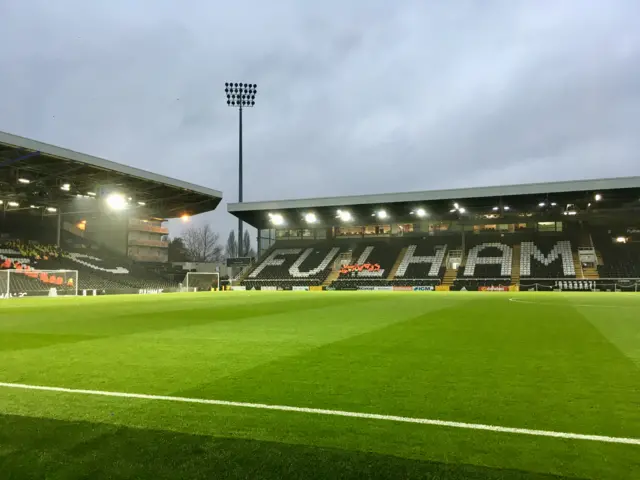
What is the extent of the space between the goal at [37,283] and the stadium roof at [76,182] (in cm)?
701

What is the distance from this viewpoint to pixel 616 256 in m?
43.3

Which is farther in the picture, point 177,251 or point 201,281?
point 177,251

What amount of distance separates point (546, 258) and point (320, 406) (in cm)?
4696

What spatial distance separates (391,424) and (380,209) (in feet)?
157

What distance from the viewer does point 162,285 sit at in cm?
4556

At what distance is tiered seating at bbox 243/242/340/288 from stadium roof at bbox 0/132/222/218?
1075 cm

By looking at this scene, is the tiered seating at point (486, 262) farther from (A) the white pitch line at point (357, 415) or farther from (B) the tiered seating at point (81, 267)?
(A) the white pitch line at point (357, 415)

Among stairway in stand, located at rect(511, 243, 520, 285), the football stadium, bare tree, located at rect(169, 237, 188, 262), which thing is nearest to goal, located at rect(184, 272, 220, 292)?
stairway in stand, located at rect(511, 243, 520, 285)

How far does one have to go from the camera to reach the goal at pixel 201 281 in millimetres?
45938

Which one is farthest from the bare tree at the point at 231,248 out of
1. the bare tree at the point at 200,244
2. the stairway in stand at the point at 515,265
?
the stairway in stand at the point at 515,265

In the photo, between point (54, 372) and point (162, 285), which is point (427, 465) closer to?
point (54, 372)

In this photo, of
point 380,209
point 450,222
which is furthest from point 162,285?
point 450,222

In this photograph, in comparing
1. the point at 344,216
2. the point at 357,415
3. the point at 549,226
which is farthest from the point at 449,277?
the point at 357,415

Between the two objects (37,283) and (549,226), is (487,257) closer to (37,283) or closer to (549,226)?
(549,226)
